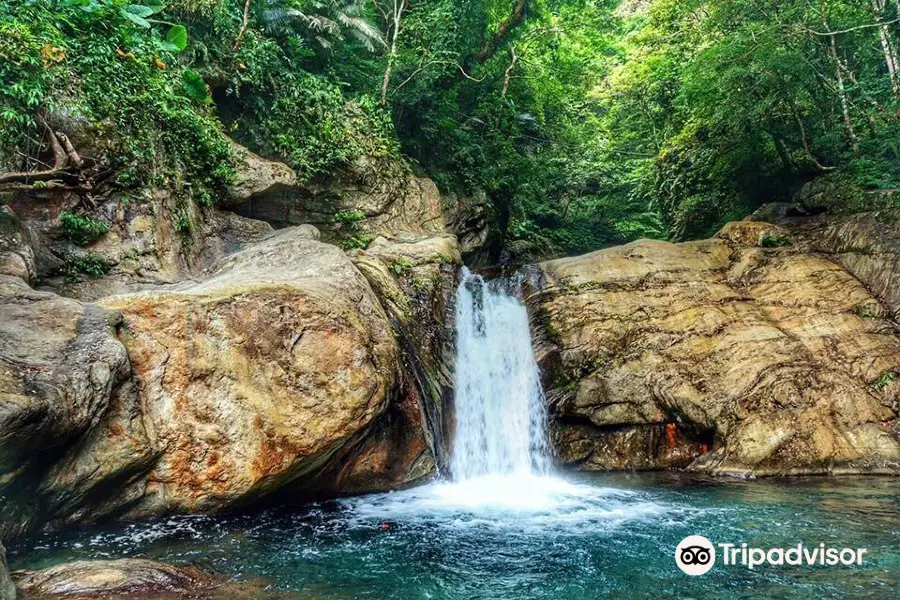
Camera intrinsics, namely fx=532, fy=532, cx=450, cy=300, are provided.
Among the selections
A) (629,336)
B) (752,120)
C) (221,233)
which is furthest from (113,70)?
(752,120)

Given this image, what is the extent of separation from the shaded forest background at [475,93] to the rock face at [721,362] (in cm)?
275

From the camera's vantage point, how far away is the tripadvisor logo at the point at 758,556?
507cm

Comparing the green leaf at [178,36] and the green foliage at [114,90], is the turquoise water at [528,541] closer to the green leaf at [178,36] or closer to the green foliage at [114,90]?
the green leaf at [178,36]

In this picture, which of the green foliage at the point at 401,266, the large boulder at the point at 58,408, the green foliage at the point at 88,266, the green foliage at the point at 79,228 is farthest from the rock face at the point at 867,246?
the green foliage at the point at 79,228

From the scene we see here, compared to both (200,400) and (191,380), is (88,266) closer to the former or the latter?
(191,380)

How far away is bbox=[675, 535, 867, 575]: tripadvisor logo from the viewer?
5066 mm

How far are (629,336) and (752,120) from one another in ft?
21.1

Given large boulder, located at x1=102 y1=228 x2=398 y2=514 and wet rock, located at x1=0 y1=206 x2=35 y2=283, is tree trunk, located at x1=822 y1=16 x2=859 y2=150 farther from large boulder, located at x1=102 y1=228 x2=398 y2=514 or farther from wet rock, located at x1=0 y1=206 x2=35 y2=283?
wet rock, located at x1=0 y1=206 x2=35 y2=283

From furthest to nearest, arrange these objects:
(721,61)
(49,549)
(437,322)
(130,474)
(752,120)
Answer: (752,120), (721,61), (437,322), (130,474), (49,549)

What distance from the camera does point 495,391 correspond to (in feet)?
33.7

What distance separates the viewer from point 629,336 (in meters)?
10.5

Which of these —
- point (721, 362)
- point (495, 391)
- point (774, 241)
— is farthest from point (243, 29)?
point (774, 241)

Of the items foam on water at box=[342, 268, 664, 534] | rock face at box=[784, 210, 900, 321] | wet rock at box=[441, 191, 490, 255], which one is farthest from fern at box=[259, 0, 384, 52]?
rock face at box=[784, 210, 900, 321]

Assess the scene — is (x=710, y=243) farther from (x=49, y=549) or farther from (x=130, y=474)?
(x=49, y=549)
